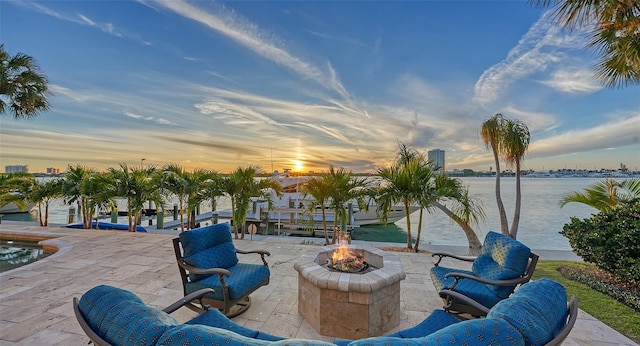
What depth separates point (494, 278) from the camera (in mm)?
2498

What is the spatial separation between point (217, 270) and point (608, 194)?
6.41 m

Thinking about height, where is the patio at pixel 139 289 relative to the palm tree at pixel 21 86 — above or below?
below

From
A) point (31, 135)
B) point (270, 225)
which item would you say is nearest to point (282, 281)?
point (270, 225)

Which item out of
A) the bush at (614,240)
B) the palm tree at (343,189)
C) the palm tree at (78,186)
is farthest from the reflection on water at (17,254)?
the bush at (614,240)

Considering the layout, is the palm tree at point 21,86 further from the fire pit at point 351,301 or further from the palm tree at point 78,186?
the fire pit at point 351,301

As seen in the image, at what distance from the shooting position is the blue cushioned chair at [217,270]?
2.45m

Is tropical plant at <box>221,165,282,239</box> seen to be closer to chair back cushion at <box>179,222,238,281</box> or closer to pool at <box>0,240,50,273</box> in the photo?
chair back cushion at <box>179,222,238,281</box>

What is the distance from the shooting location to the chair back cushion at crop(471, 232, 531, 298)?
239cm

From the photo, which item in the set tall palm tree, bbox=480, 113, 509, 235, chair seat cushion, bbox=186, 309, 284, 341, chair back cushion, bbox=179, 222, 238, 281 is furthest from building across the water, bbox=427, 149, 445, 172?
chair seat cushion, bbox=186, 309, 284, 341

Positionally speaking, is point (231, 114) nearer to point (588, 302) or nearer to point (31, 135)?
point (31, 135)

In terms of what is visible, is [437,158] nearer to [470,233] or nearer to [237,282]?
[470,233]

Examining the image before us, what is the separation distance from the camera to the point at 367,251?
3.39m

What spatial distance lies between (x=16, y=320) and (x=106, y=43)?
5.89 meters

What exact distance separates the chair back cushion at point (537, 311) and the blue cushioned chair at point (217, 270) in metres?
2.18
